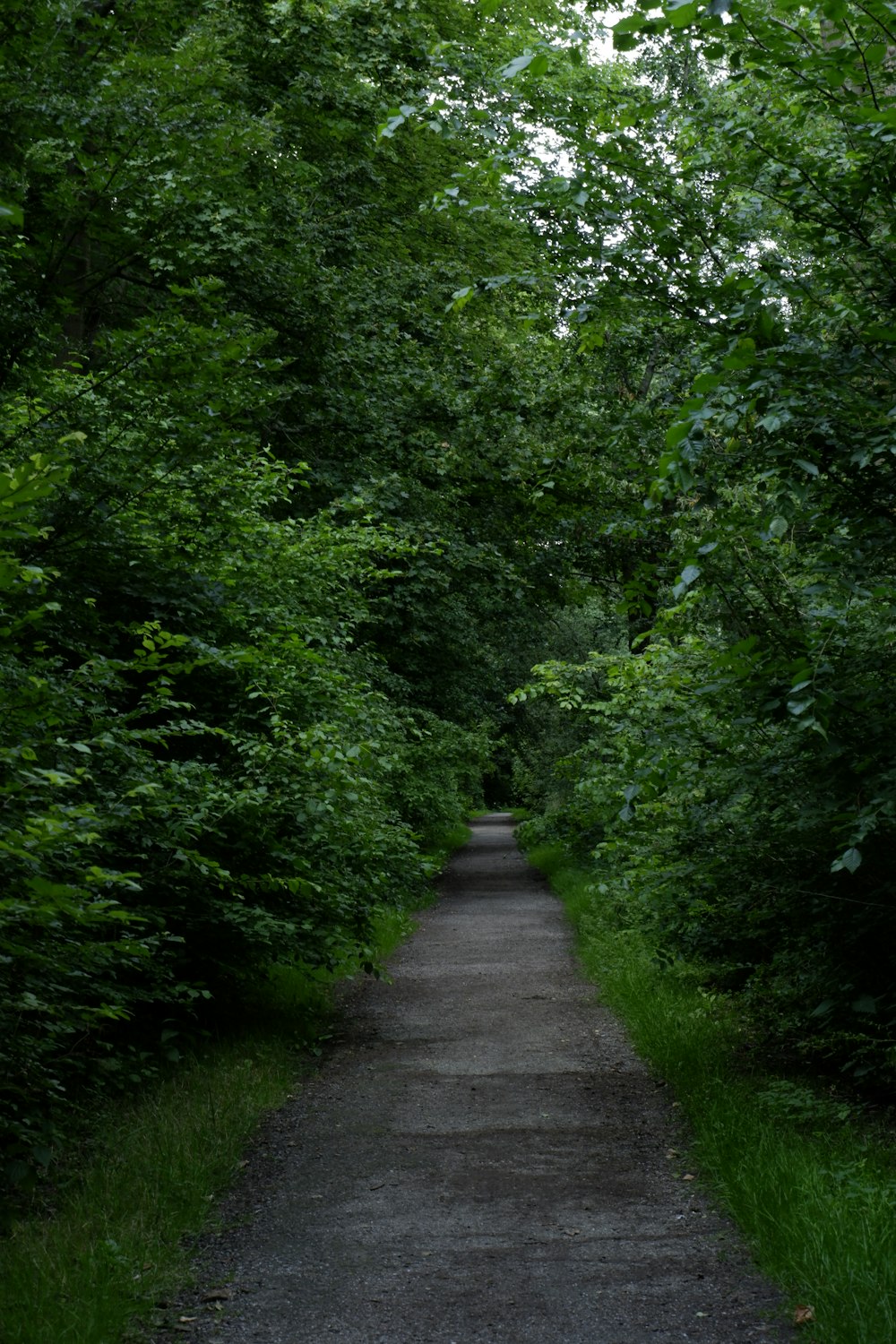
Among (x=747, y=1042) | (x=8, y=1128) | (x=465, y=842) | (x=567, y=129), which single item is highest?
(x=567, y=129)

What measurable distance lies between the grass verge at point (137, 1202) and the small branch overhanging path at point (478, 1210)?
0.18 metres

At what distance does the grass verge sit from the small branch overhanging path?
0.18 metres

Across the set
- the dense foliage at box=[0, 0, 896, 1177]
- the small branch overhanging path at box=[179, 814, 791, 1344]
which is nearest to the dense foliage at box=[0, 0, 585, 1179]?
the dense foliage at box=[0, 0, 896, 1177]

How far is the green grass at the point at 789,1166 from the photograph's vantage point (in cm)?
428

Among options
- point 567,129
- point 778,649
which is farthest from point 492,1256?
point 567,129

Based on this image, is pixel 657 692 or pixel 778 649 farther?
pixel 657 692

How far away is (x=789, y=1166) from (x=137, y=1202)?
2.91 meters

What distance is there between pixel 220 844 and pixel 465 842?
32.3 meters

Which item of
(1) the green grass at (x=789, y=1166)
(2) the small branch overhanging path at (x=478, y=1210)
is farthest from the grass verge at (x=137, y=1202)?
(1) the green grass at (x=789, y=1166)

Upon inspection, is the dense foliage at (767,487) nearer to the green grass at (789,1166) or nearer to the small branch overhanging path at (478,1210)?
the green grass at (789,1166)

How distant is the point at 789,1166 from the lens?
5.56 meters

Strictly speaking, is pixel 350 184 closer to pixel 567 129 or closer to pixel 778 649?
pixel 567 129

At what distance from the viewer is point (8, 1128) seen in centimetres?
499

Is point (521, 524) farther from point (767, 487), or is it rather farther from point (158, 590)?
point (767, 487)
